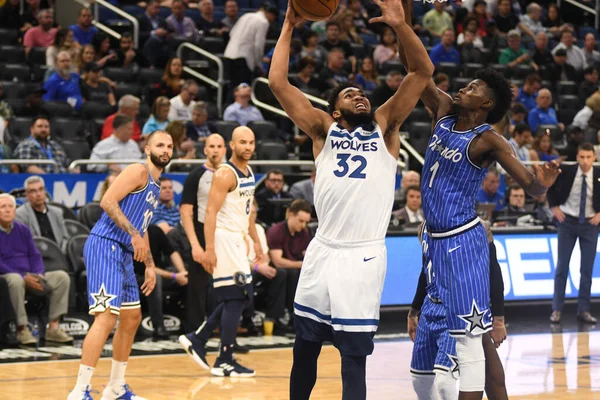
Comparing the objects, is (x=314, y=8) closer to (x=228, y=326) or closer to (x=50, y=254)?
(x=228, y=326)

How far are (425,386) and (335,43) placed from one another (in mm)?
11937

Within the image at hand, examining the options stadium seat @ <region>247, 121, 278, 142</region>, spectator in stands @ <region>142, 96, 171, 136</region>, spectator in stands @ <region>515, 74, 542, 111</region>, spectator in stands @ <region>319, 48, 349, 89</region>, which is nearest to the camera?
spectator in stands @ <region>142, 96, 171, 136</region>

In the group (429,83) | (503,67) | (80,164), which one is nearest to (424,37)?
(503,67)

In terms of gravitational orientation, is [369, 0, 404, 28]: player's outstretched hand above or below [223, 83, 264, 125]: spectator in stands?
above

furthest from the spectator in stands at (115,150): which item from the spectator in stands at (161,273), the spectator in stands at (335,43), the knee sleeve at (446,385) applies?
the knee sleeve at (446,385)

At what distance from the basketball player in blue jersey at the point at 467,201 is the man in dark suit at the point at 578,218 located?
686 centimetres

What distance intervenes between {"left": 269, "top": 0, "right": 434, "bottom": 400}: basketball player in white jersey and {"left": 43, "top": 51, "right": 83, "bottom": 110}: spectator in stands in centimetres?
878

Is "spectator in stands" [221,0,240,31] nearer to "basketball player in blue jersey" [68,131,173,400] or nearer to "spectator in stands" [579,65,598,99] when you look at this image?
"spectator in stands" [579,65,598,99]

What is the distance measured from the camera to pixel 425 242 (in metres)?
6.02

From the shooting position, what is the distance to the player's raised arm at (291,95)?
5.88m

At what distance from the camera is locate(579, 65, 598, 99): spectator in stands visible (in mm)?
19281

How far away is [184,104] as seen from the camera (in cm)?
1467

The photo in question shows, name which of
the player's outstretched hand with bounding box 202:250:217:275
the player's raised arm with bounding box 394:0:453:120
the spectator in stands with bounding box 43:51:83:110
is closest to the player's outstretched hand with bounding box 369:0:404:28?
the player's raised arm with bounding box 394:0:453:120

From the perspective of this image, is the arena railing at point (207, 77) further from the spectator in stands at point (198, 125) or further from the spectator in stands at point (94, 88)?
the spectator in stands at point (94, 88)
